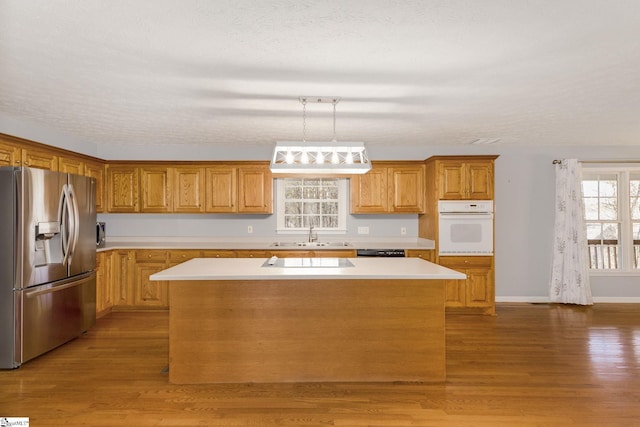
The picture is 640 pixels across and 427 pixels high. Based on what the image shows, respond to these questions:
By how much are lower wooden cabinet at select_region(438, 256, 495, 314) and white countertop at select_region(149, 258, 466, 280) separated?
195 centimetres

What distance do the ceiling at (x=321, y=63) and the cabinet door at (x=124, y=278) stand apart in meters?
1.75

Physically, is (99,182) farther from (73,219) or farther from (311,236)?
(311,236)

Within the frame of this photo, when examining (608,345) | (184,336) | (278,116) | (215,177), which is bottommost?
(608,345)

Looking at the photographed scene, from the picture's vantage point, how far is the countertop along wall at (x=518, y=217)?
5781 millimetres

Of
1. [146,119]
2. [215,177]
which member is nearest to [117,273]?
[215,177]

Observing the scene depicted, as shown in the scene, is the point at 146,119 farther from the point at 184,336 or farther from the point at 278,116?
the point at 184,336

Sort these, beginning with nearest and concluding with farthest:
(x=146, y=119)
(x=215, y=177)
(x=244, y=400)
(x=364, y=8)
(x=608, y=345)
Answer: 1. (x=364, y=8)
2. (x=244, y=400)
3. (x=608, y=345)
4. (x=146, y=119)
5. (x=215, y=177)

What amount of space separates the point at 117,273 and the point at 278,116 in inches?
124

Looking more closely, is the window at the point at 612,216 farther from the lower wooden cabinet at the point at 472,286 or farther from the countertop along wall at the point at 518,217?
the lower wooden cabinet at the point at 472,286

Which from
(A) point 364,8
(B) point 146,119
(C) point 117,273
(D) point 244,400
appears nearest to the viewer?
(A) point 364,8

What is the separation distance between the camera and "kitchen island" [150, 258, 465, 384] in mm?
3045

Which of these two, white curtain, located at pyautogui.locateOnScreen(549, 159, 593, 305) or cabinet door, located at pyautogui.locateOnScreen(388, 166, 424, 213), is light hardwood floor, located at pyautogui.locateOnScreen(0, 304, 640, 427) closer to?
white curtain, located at pyautogui.locateOnScreen(549, 159, 593, 305)

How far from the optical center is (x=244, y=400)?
2.77 metres

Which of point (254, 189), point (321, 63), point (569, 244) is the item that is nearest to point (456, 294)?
point (569, 244)
